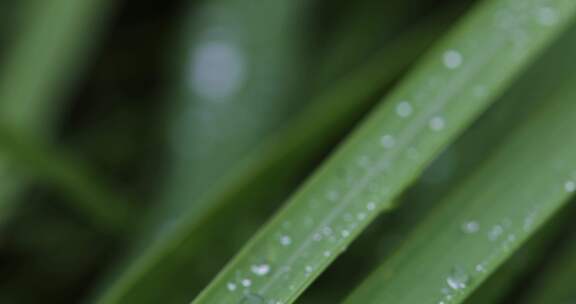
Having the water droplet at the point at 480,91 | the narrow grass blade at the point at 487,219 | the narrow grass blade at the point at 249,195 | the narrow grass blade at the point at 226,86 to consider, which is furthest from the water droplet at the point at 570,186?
the narrow grass blade at the point at 226,86

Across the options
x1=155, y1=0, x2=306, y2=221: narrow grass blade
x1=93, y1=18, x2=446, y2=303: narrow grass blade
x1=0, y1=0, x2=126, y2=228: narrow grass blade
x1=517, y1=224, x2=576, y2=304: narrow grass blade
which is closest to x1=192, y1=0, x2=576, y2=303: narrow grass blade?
x1=93, y1=18, x2=446, y2=303: narrow grass blade

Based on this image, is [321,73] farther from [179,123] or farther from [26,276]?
[26,276]

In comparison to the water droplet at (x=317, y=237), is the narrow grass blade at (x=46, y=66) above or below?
above

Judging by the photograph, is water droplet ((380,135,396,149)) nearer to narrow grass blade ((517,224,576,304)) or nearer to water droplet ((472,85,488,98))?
water droplet ((472,85,488,98))

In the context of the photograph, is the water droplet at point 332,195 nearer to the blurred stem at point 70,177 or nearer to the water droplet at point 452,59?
the water droplet at point 452,59

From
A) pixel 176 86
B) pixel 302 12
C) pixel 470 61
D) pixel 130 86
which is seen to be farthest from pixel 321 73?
pixel 470 61

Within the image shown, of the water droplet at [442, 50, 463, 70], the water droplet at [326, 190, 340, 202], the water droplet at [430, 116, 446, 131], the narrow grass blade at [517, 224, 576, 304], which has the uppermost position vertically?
the water droplet at [442, 50, 463, 70]

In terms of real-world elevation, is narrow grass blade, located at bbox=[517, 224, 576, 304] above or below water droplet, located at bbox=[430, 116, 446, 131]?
below
